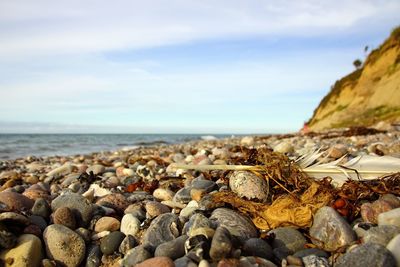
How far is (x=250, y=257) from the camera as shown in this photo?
2156 millimetres

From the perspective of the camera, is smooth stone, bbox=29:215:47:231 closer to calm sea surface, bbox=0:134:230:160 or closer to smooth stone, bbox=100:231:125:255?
smooth stone, bbox=100:231:125:255

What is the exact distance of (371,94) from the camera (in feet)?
75.8

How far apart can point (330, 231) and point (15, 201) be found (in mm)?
2450

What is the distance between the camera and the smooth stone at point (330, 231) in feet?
7.58

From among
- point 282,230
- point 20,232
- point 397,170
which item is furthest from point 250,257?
point 397,170

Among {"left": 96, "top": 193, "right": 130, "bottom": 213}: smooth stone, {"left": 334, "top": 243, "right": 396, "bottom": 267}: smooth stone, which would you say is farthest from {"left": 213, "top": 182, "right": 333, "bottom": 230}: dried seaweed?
{"left": 96, "top": 193, "right": 130, "bottom": 213}: smooth stone

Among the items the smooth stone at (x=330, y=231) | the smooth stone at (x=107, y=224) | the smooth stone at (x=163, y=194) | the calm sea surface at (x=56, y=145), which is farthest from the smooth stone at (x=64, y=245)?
the calm sea surface at (x=56, y=145)

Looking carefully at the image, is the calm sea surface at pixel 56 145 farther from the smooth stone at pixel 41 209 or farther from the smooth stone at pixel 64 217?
the smooth stone at pixel 64 217

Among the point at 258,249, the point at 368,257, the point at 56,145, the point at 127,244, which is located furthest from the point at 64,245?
the point at 56,145

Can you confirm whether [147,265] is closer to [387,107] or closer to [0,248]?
[0,248]

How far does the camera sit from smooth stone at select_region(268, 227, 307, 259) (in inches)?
92.4

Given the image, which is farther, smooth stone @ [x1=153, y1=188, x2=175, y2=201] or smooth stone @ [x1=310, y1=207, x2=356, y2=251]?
smooth stone @ [x1=153, y1=188, x2=175, y2=201]

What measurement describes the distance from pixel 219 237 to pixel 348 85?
89.7 ft

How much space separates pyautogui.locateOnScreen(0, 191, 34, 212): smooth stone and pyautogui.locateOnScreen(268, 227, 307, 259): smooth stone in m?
2.03
